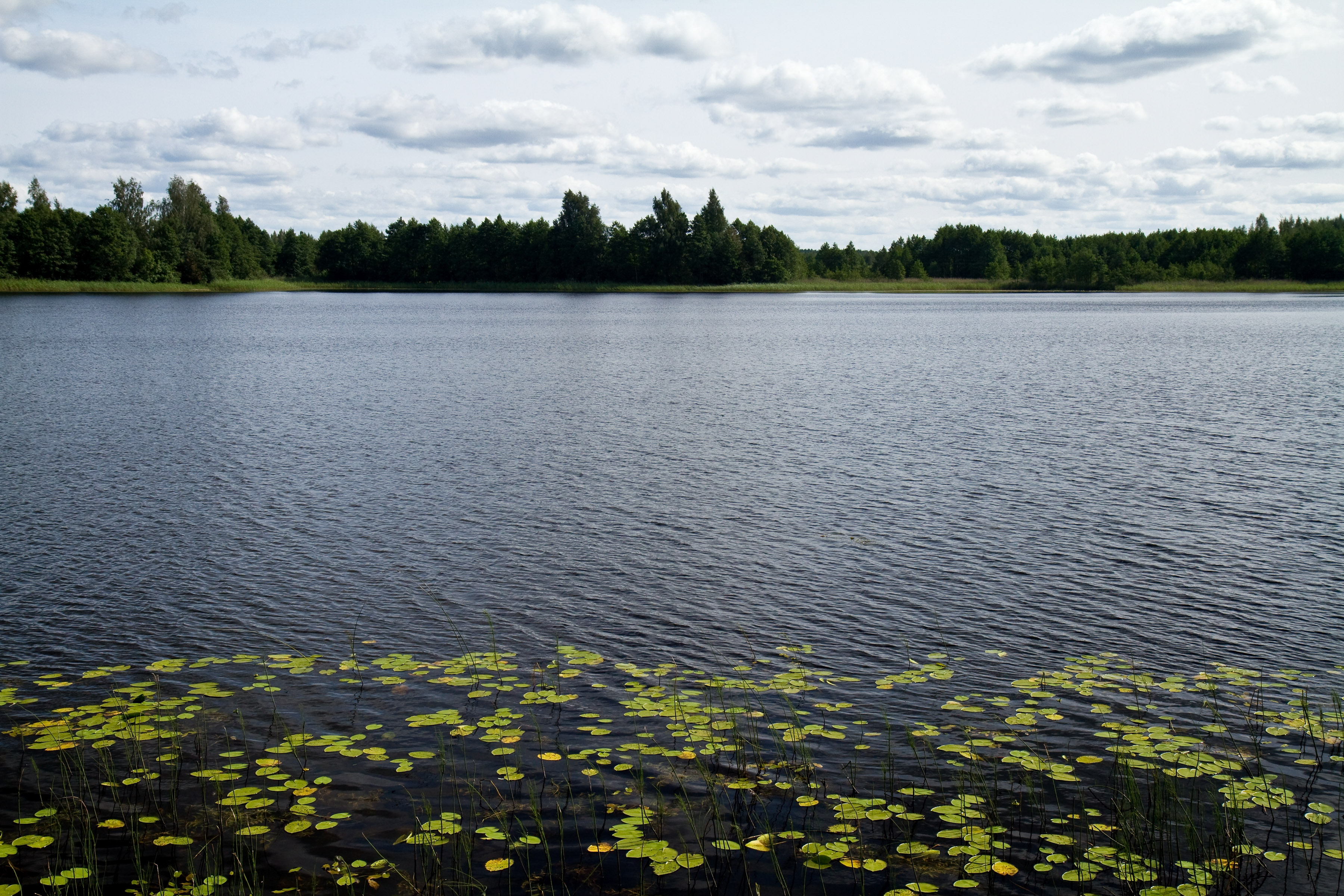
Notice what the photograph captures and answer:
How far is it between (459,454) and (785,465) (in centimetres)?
854

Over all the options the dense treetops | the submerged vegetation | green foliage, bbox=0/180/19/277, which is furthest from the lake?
the dense treetops

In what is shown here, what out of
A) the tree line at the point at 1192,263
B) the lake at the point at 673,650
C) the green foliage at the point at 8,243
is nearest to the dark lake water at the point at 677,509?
the lake at the point at 673,650

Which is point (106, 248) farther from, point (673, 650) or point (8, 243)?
point (673, 650)

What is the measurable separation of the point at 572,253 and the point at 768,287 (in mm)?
33066

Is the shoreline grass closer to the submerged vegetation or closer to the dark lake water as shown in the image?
the dark lake water

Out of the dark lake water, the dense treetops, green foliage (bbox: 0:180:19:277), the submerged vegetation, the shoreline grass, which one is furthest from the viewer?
the shoreline grass

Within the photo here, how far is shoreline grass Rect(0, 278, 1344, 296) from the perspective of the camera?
147 metres

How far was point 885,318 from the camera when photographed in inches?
3703

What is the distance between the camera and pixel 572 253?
15988cm

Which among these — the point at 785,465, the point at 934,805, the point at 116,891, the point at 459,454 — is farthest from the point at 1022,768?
the point at 459,454

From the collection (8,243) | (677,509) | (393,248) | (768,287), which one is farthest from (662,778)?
(393,248)

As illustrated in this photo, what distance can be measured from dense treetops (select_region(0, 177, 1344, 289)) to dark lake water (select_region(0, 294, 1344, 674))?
101m

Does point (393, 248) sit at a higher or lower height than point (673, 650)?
higher

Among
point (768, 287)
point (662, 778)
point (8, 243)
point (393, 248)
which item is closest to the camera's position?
point (662, 778)
